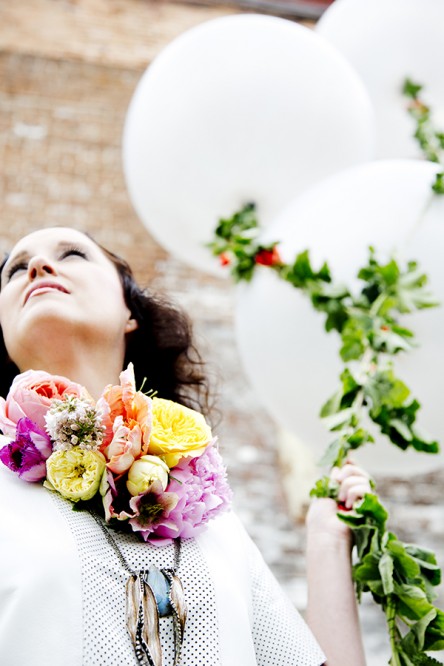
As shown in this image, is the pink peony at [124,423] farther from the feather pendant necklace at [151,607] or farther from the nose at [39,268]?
the nose at [39,268]

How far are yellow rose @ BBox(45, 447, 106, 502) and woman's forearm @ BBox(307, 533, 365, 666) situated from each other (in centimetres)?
43

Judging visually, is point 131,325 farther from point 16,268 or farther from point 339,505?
point 339,505

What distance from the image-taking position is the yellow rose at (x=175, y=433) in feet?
3.10

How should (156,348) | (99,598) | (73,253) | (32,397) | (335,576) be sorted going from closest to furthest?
(99,598)
(32,397)
(335,576)
(73,253)
(156,348)

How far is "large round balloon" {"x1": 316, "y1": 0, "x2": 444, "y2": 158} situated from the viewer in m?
2.03

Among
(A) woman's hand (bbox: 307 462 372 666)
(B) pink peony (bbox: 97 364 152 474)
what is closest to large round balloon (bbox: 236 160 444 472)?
(A) woman's hand (bbox: 307 462 372 666)

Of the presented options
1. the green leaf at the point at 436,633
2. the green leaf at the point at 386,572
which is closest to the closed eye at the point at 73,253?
the green leaf at the point at 386,572

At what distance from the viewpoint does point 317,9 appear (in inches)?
142

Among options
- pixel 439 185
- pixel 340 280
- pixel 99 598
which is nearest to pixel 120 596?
pixel 99 598

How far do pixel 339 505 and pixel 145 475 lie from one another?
0.45 meters

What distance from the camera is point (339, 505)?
1.23 metres

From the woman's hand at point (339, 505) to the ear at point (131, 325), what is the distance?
0.43 m

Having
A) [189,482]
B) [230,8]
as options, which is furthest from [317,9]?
[189,482]

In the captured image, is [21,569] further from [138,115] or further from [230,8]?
[230,8]
